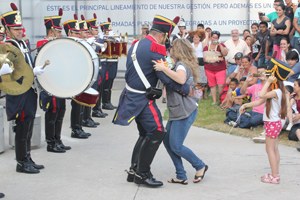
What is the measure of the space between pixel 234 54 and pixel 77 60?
5650mm

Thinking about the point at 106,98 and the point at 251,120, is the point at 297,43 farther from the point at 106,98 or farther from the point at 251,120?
the point at 106,98

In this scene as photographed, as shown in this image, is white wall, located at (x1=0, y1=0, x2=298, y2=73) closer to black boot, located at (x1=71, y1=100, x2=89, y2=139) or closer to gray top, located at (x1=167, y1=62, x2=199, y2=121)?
black boot, located at (x1=71, y1=100, x2=89, y2=139)

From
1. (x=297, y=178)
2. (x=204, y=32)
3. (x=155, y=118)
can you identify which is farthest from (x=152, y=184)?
(x=204, y=32)

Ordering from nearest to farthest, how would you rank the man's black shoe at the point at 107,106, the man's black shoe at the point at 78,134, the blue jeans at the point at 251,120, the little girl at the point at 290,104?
the little girl at the point at 290,104 → the man's black shoe at the point at 78,134 → the blue jeans at the point at 251,120 → the man's black shoe at the point at 107,106

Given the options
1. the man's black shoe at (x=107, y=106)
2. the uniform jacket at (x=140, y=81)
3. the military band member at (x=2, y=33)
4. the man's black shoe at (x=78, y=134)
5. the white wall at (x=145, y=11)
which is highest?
the white wall at (x=145, y=11)

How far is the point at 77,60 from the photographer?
477 centimetres

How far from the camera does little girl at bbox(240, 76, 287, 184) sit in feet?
13.8

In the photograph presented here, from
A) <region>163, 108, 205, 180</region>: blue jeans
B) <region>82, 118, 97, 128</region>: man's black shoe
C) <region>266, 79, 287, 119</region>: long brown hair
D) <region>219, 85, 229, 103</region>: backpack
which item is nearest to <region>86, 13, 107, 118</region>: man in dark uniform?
<region>82, 118, 97, 128</region>: man's black shoe

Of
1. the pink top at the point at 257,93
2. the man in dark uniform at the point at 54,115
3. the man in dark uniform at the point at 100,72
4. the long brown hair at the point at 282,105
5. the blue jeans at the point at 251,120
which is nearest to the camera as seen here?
the long brown hair at the point at 282,105

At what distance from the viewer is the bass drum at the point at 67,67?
4.64 m

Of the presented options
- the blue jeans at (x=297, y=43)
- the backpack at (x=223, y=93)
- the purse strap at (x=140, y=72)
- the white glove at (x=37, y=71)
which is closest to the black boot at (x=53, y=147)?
the white glove at (x=37, y=71)

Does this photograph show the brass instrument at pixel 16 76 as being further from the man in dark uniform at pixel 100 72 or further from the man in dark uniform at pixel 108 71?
the man in dark uniform at pixel 108 71

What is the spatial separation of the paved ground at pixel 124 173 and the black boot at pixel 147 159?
0.09 meters

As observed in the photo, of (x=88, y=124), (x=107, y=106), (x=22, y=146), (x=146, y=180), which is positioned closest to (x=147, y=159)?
(x=146, y=180)
